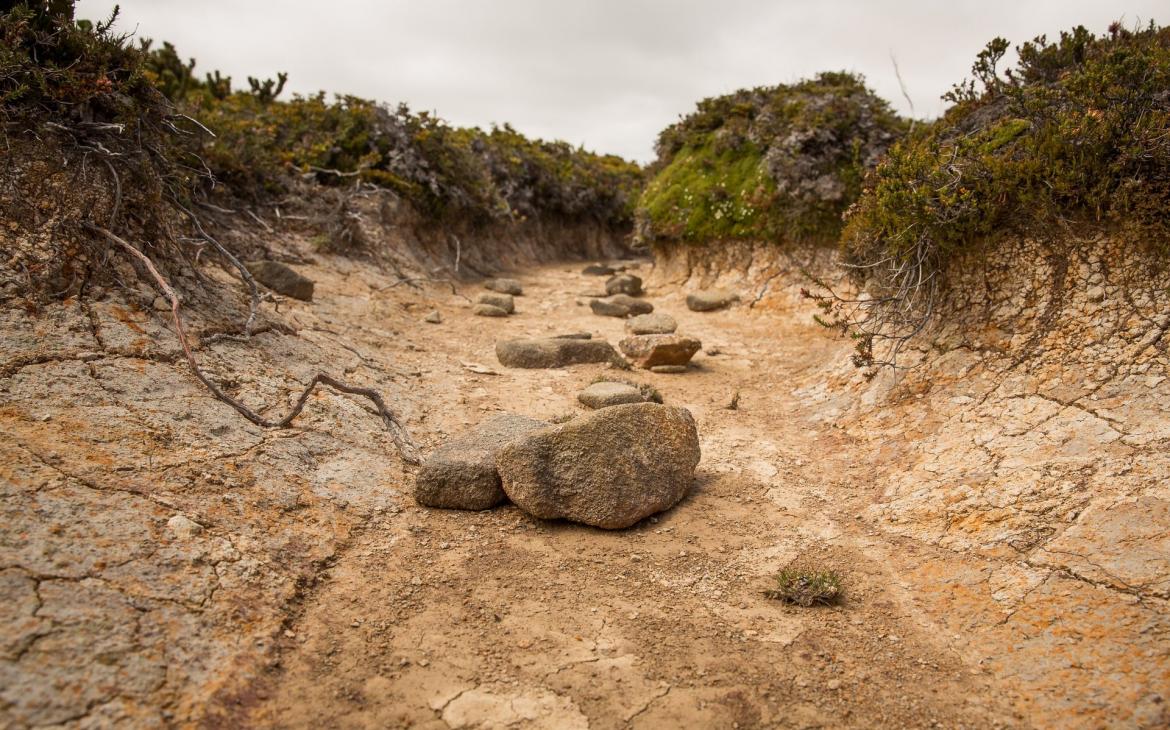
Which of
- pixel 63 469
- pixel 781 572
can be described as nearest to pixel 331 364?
pixel 63 469

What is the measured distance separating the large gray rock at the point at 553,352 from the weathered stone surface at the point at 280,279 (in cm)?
276

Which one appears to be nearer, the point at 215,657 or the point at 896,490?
the point at 215,657

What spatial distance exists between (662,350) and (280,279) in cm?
518

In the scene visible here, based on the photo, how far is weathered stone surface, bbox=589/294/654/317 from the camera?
12.0 meters

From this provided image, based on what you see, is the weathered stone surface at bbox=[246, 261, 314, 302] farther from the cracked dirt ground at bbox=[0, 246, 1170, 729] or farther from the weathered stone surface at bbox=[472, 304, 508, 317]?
the weathered stone surface at bbox=[472, 304, 508, 317]

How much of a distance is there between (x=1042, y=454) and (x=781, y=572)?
6.66ft

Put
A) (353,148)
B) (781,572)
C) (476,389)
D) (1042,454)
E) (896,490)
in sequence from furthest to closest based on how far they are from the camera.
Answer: (353,148) → (476,389) → (896,490) → (1042,454) → (781,572)

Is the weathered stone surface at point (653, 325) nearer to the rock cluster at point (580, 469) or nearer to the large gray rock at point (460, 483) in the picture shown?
the rock cluster at point (580, 469)

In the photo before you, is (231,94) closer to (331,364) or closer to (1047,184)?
(331,364)

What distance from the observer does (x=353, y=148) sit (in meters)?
13.5

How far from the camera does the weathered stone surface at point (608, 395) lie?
264 inches

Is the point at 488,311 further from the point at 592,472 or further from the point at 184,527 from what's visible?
the point at 184,527

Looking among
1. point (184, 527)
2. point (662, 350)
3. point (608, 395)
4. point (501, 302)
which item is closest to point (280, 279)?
point (501, 302)

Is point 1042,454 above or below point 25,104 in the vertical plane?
below
